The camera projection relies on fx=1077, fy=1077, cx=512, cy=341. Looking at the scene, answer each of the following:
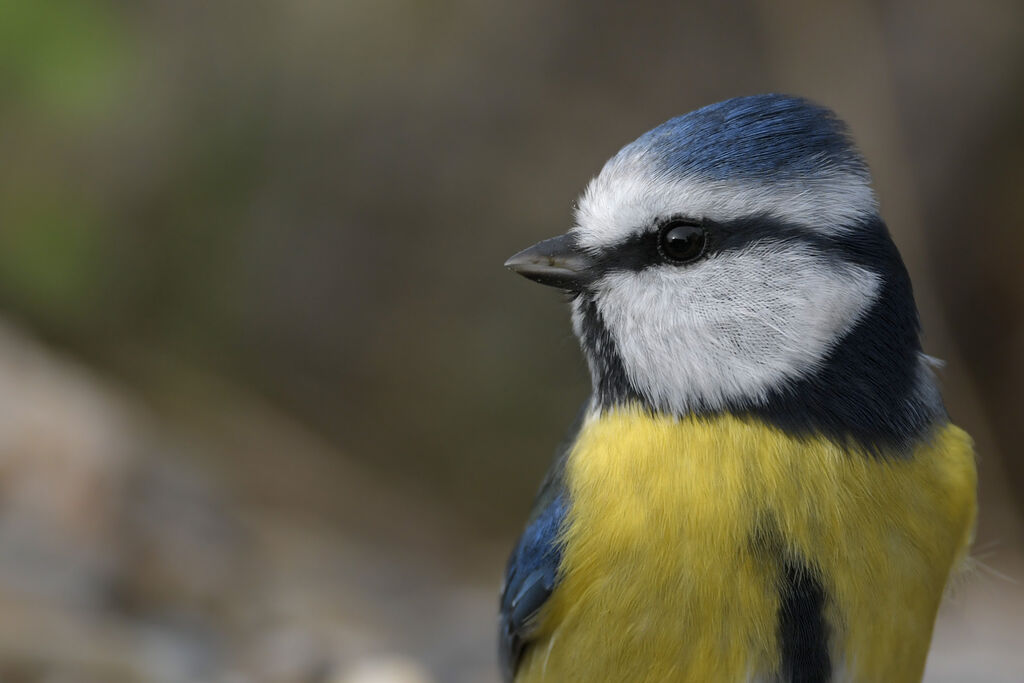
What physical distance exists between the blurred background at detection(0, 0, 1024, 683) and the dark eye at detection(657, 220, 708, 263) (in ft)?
5.53

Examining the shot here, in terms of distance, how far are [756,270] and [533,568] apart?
2.23ft

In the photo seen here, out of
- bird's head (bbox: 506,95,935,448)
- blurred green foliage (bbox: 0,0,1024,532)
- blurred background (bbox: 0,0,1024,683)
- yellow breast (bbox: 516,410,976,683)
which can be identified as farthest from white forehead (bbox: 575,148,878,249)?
blurred green foliage (bbox: 0,0,1024,532)

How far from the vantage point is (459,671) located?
3.22 meters

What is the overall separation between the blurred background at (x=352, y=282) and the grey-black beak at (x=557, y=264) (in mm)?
1510

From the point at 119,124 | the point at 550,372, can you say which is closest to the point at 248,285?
the point at 119,124

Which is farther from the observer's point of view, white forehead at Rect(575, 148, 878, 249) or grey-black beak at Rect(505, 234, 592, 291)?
grey-black beak at Rect(505, 234, 592, 291)

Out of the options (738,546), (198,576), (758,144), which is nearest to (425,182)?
(198,576)

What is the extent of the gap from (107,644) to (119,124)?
2109mm

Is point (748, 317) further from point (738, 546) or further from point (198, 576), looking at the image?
point (198, 576)

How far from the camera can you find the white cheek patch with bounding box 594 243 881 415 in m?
1.68

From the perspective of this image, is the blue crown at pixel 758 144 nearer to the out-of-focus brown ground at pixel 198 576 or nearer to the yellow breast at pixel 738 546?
the yellow breast at pixel 738 546

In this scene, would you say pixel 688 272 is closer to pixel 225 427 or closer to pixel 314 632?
pixel 314 632

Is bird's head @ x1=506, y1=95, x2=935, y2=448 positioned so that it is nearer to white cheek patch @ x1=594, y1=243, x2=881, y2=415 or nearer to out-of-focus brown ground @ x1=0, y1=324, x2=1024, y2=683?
white cheek patch @ x1=594, y1=243, x2=881, y2=415

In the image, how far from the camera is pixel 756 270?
1.69 metres
